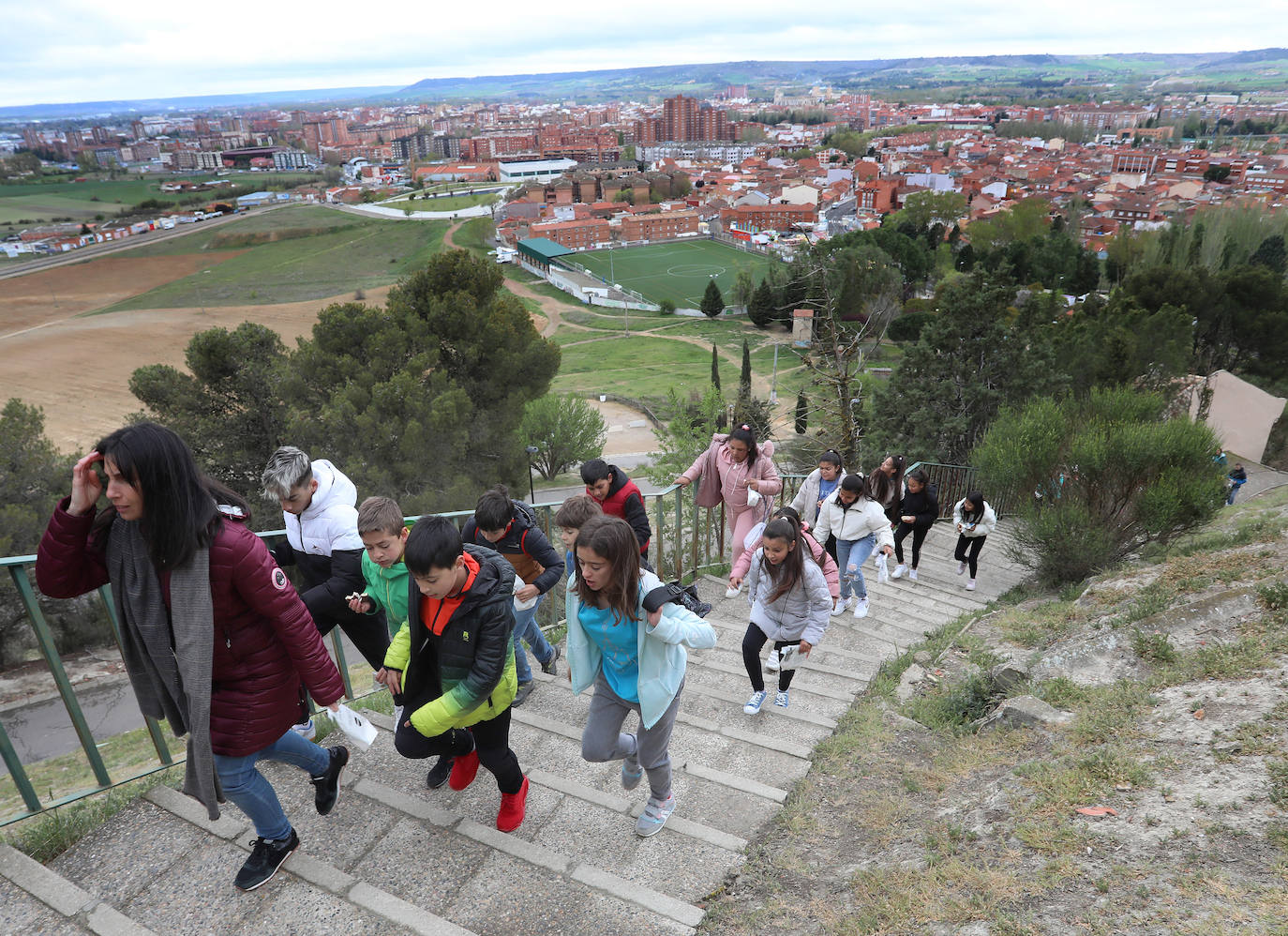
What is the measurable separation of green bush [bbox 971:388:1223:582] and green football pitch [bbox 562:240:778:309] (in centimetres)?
5380

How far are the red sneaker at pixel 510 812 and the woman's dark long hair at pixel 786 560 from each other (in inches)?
70.0

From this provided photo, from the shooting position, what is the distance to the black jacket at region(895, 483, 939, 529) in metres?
7.47

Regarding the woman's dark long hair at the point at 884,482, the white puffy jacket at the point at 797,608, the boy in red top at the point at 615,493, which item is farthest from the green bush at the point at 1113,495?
the boy in red top at the point at 615,493

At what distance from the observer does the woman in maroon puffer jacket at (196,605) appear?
2.37 meters

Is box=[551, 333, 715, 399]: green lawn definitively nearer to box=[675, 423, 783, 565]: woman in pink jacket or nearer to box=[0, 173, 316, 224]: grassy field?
box=[675, 423, 783, 565]: woman in pink jacket

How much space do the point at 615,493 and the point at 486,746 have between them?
1.85 m

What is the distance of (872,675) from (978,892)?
240 centimetres

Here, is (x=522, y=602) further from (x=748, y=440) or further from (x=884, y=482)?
(x=884, y=482)

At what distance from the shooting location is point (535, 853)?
309 cm

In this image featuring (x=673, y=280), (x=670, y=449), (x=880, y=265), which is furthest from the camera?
(x=673, y=280)

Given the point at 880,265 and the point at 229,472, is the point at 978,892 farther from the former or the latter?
the point at 880,265

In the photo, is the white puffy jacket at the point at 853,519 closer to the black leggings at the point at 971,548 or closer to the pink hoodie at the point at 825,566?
the pink hoodie at the point at 825,566

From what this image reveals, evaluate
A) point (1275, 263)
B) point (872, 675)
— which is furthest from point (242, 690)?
point (1275, 263)

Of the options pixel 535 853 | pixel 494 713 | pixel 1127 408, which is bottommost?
pixel 1127 408
